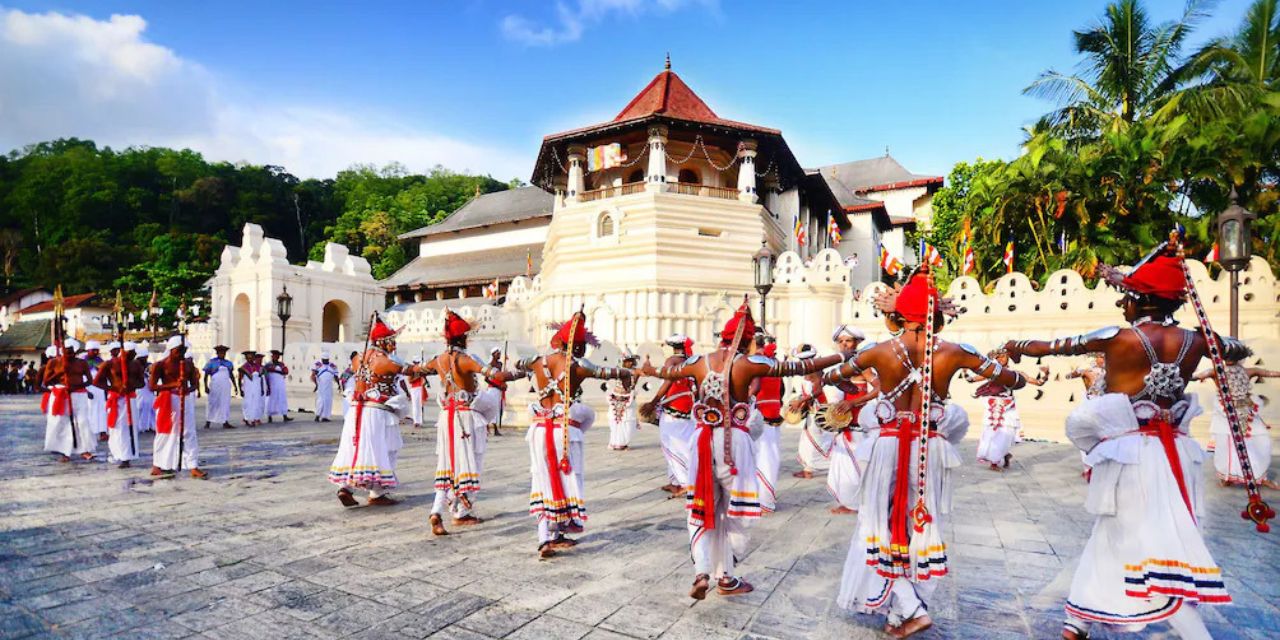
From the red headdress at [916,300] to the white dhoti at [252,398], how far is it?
654 inches

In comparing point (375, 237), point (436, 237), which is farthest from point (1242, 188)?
point (375, 237)

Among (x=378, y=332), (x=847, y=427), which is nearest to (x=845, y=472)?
(x=847, y=427)

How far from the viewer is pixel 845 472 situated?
5.35 m

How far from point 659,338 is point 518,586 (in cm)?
1848

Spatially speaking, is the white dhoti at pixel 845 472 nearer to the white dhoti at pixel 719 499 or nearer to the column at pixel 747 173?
the white dhoti at pixel 719 499

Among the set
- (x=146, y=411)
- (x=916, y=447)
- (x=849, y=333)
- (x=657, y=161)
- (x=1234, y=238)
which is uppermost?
(x=657, y=161)

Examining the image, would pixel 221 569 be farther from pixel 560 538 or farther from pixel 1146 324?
pixel 1146 324

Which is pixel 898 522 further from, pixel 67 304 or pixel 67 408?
pixel 67 304

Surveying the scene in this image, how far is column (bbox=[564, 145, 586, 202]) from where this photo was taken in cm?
2747

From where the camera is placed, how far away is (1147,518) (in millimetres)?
3562

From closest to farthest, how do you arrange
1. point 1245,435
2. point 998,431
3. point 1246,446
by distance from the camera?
1. point 1246,446
2. point 1245,435
3. point 998,431

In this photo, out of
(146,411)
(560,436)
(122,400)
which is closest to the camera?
(560,436)

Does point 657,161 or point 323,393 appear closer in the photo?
point 323,393

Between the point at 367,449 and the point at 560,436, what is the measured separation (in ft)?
8.45
